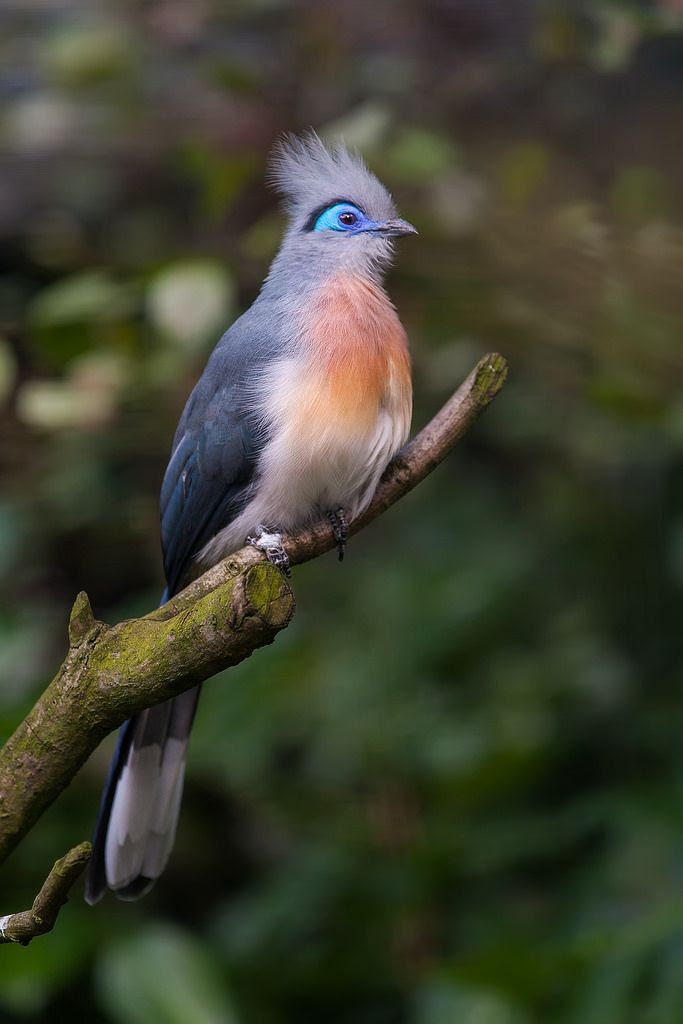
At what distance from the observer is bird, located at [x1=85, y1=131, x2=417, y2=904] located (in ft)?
7.45

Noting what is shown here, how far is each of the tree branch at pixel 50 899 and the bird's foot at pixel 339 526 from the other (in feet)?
2.97

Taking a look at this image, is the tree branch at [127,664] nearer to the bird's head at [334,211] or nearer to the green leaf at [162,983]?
Answer: the bird's head at [334,211]

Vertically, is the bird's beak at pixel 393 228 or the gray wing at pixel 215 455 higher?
the bird's beak at pixel 393 228

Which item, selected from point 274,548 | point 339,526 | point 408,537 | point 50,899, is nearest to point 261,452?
point 339,526

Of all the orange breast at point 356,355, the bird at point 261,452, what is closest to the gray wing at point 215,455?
the bird at point 261,452

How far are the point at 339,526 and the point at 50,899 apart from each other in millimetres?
986

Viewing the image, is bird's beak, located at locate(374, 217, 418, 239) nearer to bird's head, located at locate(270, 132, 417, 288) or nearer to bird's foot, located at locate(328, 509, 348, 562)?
bird's head, located at locate(270, 132, 417, 288)

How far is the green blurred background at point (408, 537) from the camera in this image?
9.64ft

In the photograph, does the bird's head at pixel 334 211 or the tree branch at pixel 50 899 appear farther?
the bird's head at pixel 334 211

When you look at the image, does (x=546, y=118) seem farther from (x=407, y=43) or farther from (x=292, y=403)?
(x=292, y=403)

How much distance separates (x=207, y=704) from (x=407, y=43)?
83.9 inches

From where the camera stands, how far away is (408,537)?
413 centimetres

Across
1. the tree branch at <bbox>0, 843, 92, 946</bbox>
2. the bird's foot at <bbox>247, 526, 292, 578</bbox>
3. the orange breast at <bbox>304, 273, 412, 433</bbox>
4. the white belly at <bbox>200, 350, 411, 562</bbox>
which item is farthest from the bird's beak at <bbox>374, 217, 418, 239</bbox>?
the tree branch at <bbox>0, 843, 92, 946</bbox>

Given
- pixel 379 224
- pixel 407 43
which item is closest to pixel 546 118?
pixel 407 43
